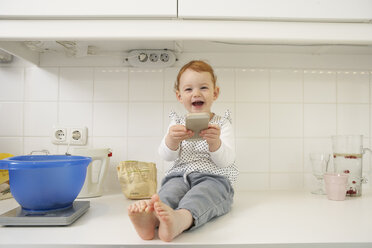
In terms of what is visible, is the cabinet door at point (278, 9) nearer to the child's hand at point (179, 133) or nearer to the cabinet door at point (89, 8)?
the cabinet door at point (89, 8)

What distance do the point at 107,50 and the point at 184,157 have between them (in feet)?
1.90

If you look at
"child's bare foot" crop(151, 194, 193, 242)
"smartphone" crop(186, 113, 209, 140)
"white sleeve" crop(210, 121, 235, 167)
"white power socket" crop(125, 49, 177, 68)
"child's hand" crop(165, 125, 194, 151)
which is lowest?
"child's bare foot" crop(151, 194, 193, 242)

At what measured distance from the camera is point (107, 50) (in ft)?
3.97

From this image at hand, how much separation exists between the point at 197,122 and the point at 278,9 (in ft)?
1.31

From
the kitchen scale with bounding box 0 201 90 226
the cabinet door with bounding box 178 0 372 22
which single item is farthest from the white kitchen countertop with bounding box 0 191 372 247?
the cabinet door with bounding box 178 0 372 22

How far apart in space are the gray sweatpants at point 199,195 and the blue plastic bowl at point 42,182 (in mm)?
257

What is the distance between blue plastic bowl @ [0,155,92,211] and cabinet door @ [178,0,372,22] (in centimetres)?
53

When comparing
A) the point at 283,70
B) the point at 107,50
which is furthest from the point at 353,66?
the point at 107,50

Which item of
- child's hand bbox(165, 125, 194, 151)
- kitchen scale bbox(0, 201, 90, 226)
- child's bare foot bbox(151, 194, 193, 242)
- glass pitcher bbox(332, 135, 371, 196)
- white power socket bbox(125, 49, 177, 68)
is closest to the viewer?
child's bare foot bbox(151, 194, 193, 242)

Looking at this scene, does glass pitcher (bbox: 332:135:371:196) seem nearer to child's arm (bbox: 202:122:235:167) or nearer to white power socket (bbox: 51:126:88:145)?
child's arm (bbox: 202:122:235:167)

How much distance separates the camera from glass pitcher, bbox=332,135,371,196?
1.06 m

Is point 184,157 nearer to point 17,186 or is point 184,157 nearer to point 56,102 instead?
point 17,186

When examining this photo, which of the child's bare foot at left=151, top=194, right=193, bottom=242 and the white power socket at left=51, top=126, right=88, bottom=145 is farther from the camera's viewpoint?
the white power socket at left=51, top=126, right=88, bottom=145

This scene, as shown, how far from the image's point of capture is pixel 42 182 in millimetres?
719
